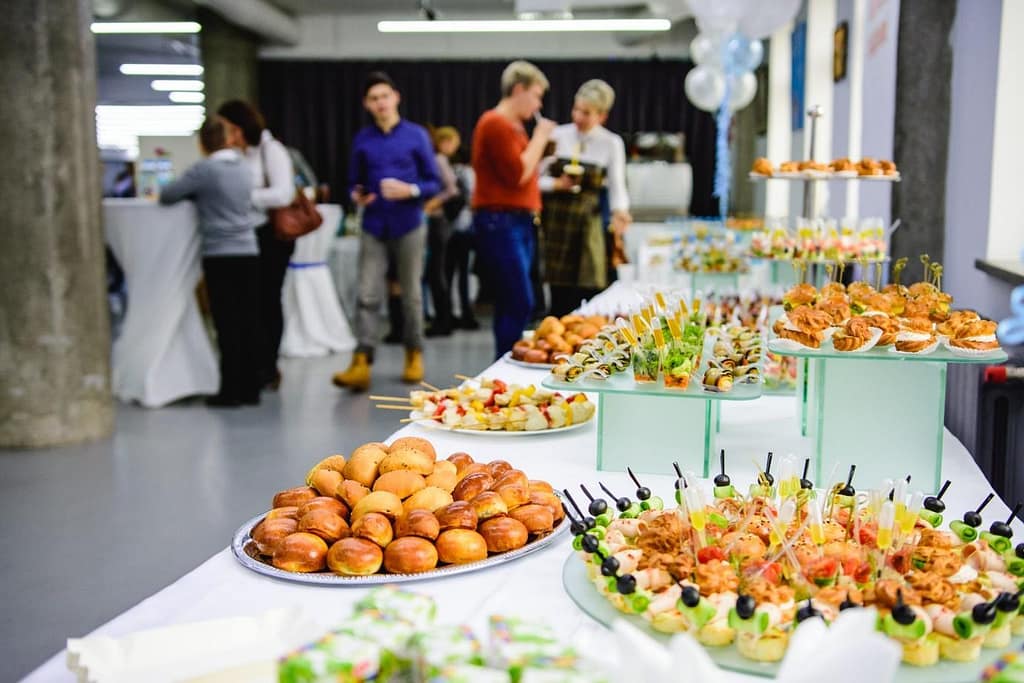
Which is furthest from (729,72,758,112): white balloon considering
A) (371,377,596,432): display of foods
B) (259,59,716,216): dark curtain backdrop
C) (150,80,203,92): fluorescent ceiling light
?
(150,80,203,92): fluorescent ceiling light

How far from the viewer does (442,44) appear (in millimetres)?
11930

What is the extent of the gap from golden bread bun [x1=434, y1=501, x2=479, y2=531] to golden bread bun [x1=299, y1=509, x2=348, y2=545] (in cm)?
11

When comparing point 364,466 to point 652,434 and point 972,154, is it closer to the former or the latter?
point 652,434

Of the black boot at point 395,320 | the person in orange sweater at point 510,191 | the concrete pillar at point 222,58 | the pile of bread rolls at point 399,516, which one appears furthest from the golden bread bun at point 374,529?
the concrete pillar at point 222,58

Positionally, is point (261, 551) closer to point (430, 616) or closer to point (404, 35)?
point (430, 616)

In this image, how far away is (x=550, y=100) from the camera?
1186 cm

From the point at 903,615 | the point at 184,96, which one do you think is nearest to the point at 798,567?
the point at 903,615

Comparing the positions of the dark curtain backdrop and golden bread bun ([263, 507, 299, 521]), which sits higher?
the dark curtain backdrop

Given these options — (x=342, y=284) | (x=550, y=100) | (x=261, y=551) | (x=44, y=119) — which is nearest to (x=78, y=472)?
(x=44, y=119)

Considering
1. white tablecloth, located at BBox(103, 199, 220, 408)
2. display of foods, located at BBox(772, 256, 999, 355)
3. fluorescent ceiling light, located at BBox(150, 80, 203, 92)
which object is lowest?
white tablecloth, located at BBox(103, 199, 220, 408)

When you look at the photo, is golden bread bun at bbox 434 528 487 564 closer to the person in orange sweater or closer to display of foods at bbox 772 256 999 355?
display of foods at bbox 772 256 999 355

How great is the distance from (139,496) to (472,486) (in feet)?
7.99

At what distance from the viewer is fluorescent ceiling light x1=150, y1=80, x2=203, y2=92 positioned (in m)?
12.7

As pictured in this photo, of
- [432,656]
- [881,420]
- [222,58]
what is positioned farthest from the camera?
[222,58]
